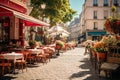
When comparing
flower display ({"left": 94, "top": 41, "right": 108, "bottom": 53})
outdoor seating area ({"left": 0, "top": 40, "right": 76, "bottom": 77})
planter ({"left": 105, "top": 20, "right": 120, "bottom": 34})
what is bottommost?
outdoor seating area ({"left": 0, "top": 40, "right": 76, "bottom": 77})

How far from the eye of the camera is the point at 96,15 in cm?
5669

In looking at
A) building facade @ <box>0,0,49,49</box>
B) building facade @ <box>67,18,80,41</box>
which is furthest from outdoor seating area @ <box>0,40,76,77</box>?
building facade @ <box>67,18,80,41</box>

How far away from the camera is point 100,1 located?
57.1 meters

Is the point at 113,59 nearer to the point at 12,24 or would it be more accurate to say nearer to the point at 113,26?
the point at 113,26

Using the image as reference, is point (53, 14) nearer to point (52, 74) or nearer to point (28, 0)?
point (28, 0)

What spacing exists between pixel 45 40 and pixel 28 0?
5.06 metres

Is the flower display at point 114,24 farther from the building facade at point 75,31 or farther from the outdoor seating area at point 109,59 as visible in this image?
the building facade at point 75,31

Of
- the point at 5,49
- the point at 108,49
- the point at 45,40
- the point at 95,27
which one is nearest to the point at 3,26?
the point at 5,49

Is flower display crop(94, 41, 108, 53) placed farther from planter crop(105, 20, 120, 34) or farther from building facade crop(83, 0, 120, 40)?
building facade crop(83, 0, 120, 40)

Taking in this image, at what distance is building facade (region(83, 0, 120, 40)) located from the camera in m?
55.7

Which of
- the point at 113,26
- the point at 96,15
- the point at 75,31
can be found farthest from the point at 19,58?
the point at 75,31

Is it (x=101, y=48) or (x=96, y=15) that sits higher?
(x=96, y=15)

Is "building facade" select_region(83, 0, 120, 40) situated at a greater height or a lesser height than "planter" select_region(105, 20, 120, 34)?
greater

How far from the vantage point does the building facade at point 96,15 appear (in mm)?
55719
